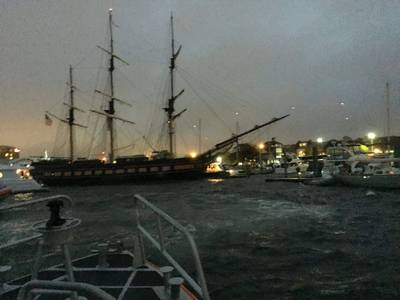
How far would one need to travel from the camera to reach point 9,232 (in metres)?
16.5

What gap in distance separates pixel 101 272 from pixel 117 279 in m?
0.39

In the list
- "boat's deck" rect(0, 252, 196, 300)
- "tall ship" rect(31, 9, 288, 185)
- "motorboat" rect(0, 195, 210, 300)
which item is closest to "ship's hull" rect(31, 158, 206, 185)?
"tall ship" rect(31, 9, 288, 185)

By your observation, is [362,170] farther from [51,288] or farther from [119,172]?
[51,288]

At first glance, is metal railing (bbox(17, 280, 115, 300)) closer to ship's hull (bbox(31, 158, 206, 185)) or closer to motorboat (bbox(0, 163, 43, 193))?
motorboat (bbox(0, 163, 43, 193))

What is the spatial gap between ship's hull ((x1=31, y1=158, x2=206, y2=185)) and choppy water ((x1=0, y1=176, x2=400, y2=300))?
31895 millimetres

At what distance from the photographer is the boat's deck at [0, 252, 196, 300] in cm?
495

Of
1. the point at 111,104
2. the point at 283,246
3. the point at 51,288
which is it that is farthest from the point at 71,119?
the point at 51,288

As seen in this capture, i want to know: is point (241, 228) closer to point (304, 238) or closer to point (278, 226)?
point (278, 226)

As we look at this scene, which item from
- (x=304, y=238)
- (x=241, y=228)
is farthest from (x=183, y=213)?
(x=304, y=238)

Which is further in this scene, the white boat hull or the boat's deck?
the white boat hull

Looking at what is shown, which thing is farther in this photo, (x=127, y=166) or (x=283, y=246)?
(x=127, y=166)

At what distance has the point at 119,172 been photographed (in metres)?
55.6

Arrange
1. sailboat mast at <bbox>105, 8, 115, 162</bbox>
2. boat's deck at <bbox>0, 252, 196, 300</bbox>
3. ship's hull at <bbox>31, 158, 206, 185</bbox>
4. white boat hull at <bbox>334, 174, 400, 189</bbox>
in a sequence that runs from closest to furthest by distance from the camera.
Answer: boat's deck at <bbox>0, 252, 196, 300</bbox>, white boat hull at <bbox>334, 174, 400, 189</bbox>, ship's hull at <bbox>31, 158, 206, 185</bbox>, sailboat mast at <bbox>105, 8, 115, 162</bbox>

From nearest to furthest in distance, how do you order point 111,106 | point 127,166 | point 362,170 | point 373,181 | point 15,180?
point 373,181 → point 362,170 → point 15,180 → point 127,166 → point 111,106
